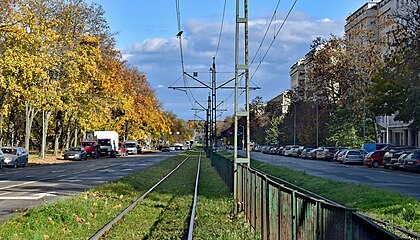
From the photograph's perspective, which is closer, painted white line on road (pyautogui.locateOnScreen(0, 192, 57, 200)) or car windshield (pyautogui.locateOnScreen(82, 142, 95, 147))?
painted white line on road (pyautogui.locateOnScreen(0, 192, 57, 200))

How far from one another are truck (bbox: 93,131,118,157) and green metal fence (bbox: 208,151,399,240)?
63.5 m

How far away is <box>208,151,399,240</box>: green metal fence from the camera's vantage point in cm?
541

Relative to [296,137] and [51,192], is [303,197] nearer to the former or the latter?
[51,192]

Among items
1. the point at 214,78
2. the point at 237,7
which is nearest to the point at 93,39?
the point at 214,78

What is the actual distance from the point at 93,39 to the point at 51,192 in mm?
35836

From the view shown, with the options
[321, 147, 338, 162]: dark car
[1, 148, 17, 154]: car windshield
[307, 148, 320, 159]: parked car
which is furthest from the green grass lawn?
[307, 148, 320, 159]: parked car

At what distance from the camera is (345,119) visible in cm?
7444

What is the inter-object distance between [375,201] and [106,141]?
199 feet

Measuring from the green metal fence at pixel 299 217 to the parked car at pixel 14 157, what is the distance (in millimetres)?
33092

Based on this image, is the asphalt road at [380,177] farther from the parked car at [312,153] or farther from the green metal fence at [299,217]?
the parked car at [312,153]

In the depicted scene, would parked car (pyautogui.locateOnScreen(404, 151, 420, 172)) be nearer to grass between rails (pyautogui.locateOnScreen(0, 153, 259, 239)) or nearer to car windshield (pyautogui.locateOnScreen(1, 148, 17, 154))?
grass between rails (pyautogui.locateOnScreen(0, 153, 259, 239))

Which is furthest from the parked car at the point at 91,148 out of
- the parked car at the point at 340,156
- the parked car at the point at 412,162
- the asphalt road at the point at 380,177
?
the parked car at the point at 412,162

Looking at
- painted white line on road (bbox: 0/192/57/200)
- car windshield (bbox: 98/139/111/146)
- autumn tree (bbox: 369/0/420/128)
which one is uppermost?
autumn tree (bbox: 369/0/420/128)

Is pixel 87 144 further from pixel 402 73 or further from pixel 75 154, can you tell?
pixel 402 73
